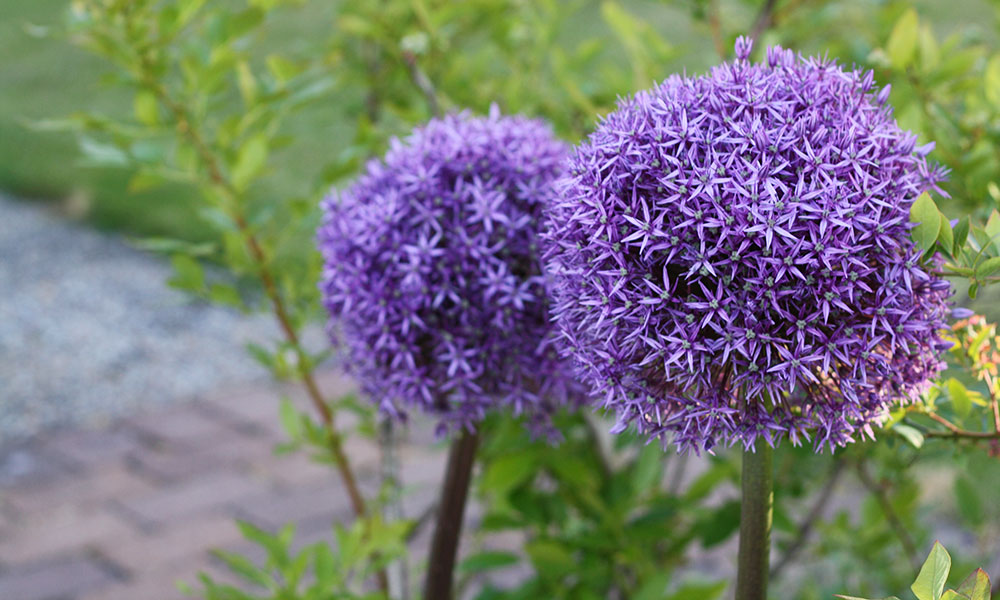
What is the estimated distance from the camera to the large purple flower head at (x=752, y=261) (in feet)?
3.15

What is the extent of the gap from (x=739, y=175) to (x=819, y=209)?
84mm

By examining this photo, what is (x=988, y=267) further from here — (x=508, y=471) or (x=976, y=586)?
(x=508, y=471)

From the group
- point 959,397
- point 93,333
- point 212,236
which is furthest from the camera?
point 212,236

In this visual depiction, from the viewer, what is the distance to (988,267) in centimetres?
97

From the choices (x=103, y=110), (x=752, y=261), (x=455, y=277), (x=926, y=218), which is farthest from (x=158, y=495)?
(x=103, y=110)

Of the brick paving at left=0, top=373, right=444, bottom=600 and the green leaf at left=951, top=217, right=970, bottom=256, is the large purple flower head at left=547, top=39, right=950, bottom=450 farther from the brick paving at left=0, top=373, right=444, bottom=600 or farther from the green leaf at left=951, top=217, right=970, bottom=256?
the brick paving at left=0, top=373, right=444, bottom=600

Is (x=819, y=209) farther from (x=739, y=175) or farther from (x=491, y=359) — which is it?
(x=491, y=359)

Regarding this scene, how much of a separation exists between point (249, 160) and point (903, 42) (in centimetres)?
118

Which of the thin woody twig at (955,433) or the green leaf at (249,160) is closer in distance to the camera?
the thin woody twig at (955,433)

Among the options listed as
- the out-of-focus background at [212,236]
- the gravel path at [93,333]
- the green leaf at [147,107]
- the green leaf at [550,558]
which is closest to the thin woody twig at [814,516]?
the out-of-focus background at [212,236]

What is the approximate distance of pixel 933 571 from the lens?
36.1 inches

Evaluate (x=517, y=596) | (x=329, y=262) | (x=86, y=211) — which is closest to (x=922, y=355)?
(x=329, y=262)

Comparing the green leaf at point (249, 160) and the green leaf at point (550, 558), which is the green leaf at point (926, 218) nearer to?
the green leaf at point (550, 558)

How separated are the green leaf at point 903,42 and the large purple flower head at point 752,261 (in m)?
0.57
